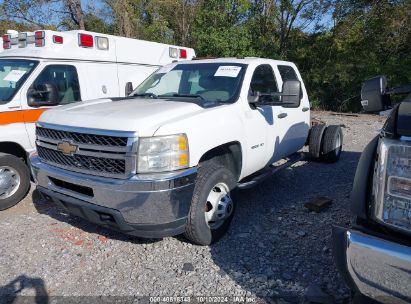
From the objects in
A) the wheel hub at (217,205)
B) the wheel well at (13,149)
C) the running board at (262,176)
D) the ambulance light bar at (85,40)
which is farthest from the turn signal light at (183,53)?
the wheel hub at (217,205)

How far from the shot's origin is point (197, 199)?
3.27m

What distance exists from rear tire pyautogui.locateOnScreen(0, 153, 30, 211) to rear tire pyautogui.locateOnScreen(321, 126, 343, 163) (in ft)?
16.2

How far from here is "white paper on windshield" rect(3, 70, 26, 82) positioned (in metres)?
4.94

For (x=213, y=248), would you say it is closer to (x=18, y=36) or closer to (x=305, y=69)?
(x=18, y=36)

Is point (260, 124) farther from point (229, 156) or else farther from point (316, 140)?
point (316, 140)

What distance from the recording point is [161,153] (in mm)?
2920

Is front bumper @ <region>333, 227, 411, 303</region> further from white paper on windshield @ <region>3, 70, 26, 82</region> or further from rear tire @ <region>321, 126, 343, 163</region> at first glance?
white paper on windshield @ <region>3, 70, 26, 82</region>

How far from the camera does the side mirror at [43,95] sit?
4.92 meters

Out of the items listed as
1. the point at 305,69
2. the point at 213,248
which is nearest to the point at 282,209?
the point at 213,248

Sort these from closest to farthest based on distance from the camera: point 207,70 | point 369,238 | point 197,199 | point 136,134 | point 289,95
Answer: point 369,238, point 136,134, point 197,199, point 289,95, point 207,70

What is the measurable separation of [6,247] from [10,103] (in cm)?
203

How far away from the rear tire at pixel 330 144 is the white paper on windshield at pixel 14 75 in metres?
5.11

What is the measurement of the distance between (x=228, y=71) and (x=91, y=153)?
201cm

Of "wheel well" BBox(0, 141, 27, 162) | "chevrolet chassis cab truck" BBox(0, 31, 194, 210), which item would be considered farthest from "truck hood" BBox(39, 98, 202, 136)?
"wheel well" BBox(0, 141, 27, 162)
